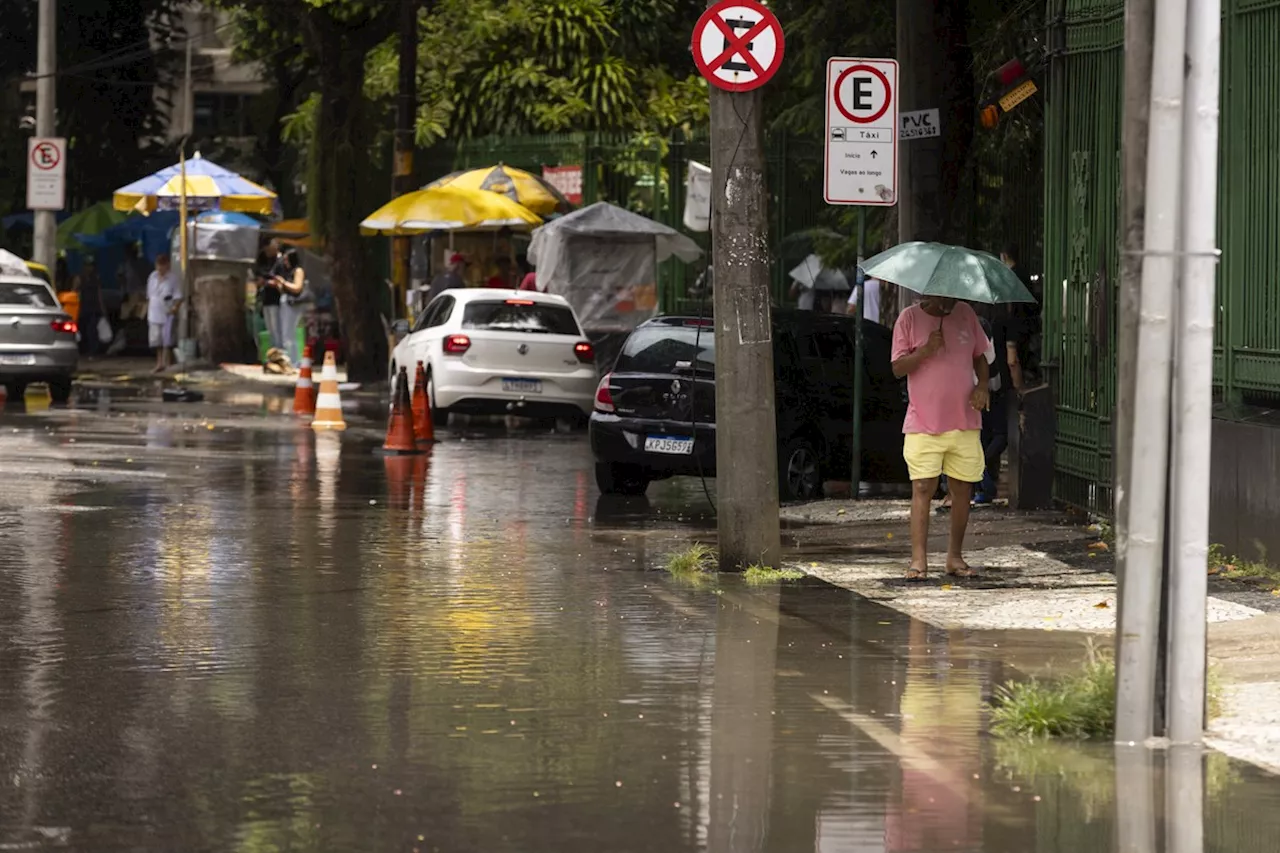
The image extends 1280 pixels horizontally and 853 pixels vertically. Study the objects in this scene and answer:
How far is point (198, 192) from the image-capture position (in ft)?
125

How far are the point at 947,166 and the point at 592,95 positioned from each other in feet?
65.2

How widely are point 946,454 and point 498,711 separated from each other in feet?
16.0

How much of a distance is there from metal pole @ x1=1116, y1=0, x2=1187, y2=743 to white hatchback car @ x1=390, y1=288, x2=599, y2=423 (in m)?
18.5

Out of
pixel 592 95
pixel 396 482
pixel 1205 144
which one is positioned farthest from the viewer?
pixel 592 95

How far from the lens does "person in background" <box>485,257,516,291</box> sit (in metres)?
32.6

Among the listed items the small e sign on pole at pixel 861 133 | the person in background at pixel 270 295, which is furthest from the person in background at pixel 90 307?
the small e sign on pole at pixel 861 133

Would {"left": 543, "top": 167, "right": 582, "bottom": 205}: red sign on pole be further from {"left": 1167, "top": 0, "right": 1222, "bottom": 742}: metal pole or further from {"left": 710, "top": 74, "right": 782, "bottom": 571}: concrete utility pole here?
{"left": 1167, "top": 0, "right": 1222, "bottom": 742}: metal pole

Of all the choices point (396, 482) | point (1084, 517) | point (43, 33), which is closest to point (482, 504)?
point (396, 482)

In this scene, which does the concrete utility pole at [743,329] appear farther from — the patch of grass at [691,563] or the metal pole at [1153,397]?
the metal pole at [1153,397]

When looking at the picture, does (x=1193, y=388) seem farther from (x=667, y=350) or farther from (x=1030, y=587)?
(x=667, y=350)

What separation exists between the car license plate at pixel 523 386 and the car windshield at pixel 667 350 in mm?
7436

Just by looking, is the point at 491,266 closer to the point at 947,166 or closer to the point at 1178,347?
the point at 947,166

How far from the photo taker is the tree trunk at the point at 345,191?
37219mm

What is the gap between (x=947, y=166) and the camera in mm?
20266
